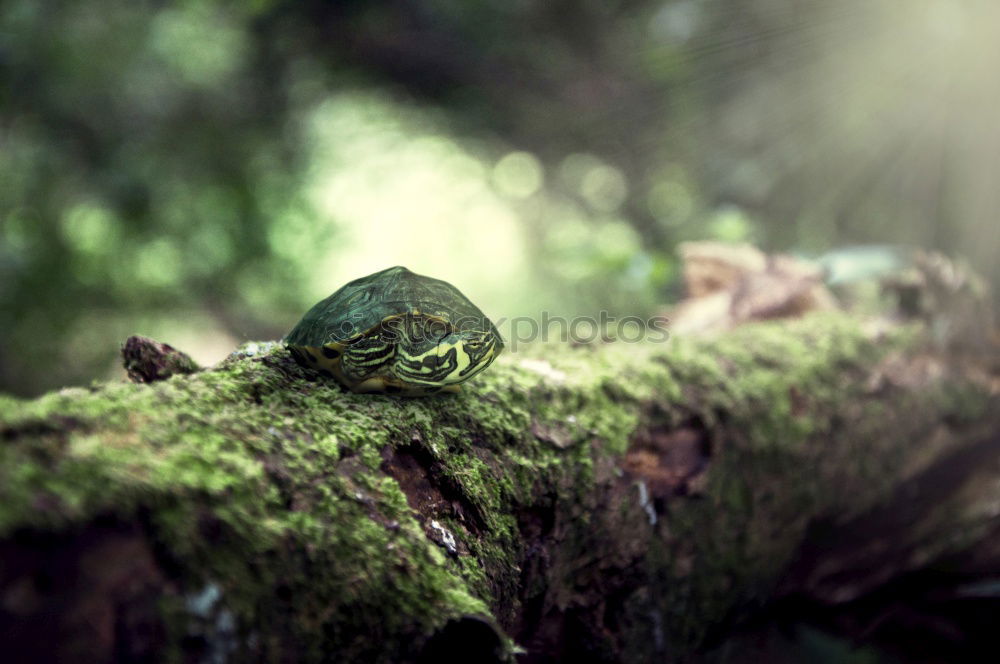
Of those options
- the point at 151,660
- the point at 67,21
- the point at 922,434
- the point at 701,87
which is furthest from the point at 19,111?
the point at 922,434

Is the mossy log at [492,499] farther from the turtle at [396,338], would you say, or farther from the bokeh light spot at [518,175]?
the bokeh light spot at [518,175]

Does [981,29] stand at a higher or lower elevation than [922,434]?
higher

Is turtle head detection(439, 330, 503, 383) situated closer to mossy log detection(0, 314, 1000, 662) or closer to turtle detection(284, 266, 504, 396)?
turtle detection(284, 266, 504, 396)

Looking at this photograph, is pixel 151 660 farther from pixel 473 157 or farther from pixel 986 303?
pixel 473 157

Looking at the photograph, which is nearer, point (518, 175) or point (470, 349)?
point (470, 349)

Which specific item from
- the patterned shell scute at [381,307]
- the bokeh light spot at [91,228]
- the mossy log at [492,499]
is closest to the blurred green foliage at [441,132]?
the bokeh light spot at [91,228]

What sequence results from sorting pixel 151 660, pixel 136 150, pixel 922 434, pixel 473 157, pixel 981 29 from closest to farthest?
pixel 151 660 → pixel 922 434 → pixel 981 29 → pixel 136 150 → pixel 473 157

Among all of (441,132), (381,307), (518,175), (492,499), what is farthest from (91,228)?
(492,499)

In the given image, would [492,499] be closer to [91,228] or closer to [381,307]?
[381,307]
